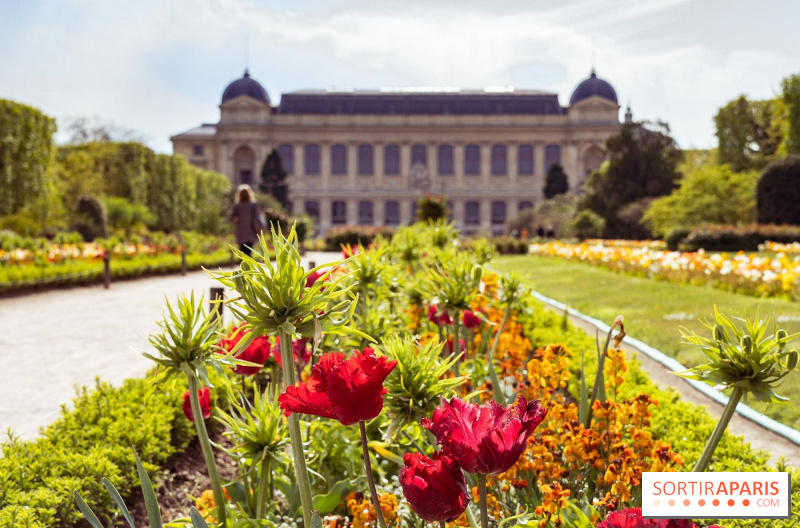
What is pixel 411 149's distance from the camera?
64.5 metres

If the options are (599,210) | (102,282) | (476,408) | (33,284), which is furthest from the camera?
(599,210)

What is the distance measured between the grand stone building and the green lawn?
5241 centimetres

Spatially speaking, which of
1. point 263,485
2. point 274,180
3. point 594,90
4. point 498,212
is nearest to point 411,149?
point 498,212

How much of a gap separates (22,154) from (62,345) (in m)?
14.6

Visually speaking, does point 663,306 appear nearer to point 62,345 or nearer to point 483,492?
point 62,345

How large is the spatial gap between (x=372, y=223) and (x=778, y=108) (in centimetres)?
3914

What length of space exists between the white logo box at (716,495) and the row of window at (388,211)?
62775 mm

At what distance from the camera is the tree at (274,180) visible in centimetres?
5266

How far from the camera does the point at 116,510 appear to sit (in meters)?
2.69

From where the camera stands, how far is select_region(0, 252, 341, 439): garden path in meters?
4.78

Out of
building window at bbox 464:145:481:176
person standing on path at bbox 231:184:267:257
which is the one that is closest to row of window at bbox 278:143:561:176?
building window at bbox 464:145:481:176

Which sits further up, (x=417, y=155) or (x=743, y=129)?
(x=417, y=155)

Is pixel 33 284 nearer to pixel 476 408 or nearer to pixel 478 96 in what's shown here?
pixel 476 408

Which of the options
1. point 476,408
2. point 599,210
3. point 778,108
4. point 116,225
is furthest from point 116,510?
point 778,108
